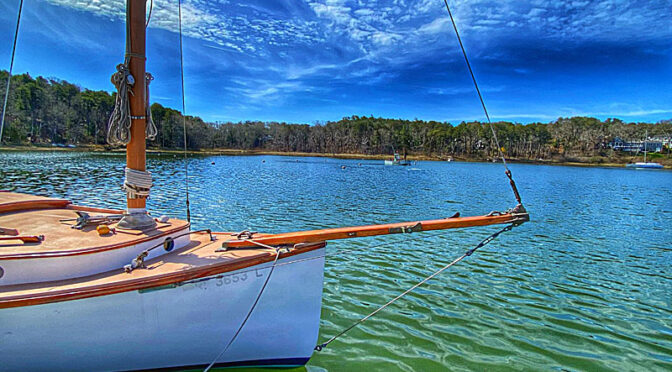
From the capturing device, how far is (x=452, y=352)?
4.89m

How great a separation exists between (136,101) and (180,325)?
2.72 m

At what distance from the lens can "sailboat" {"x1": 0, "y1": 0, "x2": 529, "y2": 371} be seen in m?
3.23

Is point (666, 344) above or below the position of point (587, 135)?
below

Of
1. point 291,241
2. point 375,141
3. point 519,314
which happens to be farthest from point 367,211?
point 375,141

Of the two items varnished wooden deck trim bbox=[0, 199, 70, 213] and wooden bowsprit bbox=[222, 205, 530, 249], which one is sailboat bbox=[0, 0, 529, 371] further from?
varnished wooden deck trim bbox=[0, 199, 70, 213]

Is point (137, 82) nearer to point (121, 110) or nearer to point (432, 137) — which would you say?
point (121, 110)

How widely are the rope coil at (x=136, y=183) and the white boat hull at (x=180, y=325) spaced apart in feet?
4.61

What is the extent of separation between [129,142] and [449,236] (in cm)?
1025

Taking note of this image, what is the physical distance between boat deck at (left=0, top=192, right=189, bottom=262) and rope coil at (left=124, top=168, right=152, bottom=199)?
46cm

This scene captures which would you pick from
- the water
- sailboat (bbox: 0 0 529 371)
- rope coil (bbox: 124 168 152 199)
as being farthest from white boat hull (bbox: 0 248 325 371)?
rope coil (bbox: 124 168 152 199)

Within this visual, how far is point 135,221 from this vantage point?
431 cm

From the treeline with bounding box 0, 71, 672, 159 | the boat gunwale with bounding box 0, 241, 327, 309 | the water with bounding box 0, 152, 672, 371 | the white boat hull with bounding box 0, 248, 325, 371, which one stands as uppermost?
the treeline with bounding box 0, 71, 672, 159

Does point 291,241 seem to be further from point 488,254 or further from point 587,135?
point 587,135

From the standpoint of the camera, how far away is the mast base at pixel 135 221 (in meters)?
4.29
